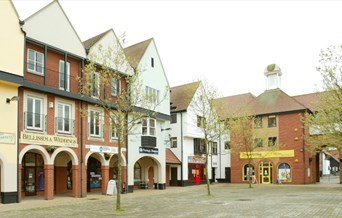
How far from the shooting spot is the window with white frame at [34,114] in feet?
64.3

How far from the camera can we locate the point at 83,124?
894 inches

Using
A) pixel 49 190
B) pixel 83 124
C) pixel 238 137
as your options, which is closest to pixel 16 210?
pixel 49 190

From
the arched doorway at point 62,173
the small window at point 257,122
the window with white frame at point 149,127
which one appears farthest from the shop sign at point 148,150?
the small window at point 257,122

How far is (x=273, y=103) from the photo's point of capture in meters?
40.8

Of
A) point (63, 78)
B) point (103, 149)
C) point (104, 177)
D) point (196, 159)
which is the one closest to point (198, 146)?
point (196, 159)

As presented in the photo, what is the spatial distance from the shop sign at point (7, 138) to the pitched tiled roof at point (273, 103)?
91.2ft

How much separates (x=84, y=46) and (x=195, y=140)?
1718 cm

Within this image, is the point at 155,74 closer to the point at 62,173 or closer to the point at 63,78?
the point at 63,78

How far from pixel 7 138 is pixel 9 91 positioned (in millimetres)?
2325

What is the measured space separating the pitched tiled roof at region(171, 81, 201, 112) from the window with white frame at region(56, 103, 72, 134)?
15051 mm

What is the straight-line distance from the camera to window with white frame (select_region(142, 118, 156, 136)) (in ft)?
93.1

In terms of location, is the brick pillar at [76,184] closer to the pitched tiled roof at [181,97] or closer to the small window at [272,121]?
the pitched tiled roof at [181,97]

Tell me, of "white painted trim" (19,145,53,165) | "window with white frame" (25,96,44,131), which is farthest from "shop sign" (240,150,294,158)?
"window with white frame" (25,96,44,131)

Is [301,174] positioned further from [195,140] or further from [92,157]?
[92,157]
